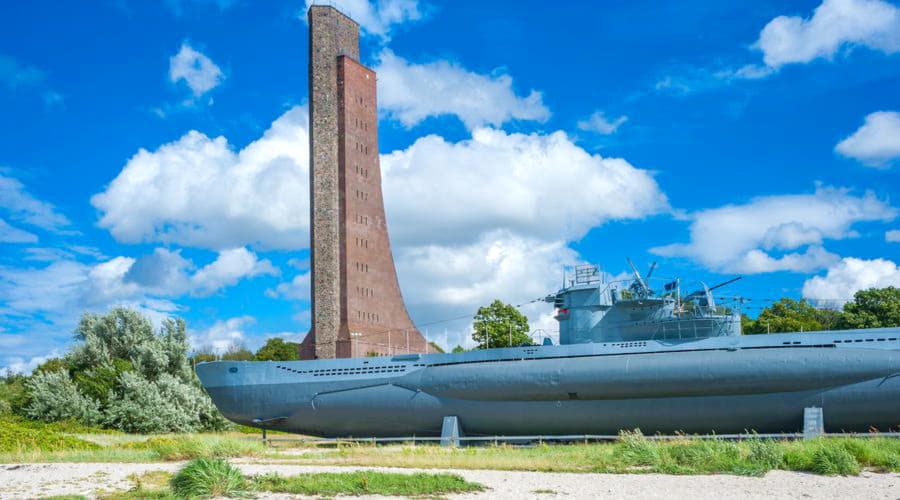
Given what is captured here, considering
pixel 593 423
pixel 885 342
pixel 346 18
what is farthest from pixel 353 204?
pixel 885 342

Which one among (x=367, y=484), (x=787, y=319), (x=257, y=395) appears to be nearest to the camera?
(x=367, y=484)

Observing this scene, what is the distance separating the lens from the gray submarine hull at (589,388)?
69.8ft

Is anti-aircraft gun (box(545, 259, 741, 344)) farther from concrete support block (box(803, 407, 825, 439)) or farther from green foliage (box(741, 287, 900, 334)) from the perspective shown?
green foliage (box(741, 287, 900, 334))

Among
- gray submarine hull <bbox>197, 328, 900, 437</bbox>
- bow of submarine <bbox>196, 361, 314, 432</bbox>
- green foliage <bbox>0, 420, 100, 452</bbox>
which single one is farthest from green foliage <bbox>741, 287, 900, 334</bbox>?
green foliage <bbox>0, 420, 100, 452</bbox>

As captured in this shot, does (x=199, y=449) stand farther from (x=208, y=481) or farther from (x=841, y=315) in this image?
(x=841, y=315)

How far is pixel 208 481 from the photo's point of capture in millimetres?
12758

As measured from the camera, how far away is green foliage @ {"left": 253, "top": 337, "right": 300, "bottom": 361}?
69812 millimetres

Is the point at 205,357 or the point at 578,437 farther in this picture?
the point at 205,357

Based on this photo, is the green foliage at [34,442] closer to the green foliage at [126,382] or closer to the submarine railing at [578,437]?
the submarine railing at [578,437]

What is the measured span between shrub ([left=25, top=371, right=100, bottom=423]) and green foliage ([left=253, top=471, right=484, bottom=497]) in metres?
22.3

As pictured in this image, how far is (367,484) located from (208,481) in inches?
105

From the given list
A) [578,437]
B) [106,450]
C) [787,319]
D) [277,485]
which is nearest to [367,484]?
[277,485]

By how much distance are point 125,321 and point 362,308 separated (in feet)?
66.3

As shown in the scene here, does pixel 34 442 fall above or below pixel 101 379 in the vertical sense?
below
